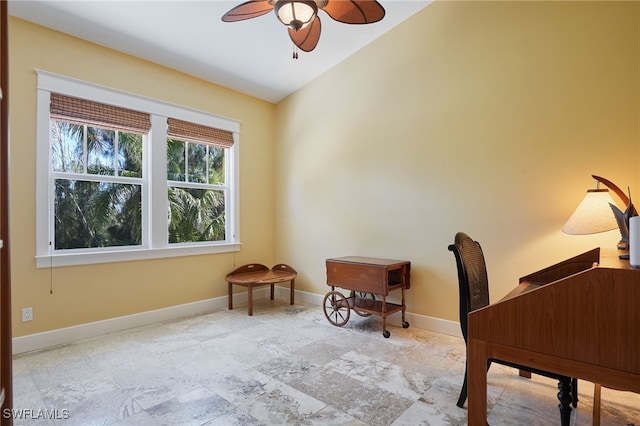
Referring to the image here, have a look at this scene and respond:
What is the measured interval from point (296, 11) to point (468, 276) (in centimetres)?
181

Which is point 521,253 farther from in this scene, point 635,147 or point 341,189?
point 341,189

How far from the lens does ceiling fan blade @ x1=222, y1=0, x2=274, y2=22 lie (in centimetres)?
205

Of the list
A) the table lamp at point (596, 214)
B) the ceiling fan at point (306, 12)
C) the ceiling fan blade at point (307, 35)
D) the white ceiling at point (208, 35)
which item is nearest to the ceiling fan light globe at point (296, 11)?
the ceiling fan at point (306, 12)

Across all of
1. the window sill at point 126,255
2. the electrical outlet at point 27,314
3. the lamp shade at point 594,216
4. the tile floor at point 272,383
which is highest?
the lamp shade at point 594,216

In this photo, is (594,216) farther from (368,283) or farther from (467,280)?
(368,283)

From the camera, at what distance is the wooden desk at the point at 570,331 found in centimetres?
108

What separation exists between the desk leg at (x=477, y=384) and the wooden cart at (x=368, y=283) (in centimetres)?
174

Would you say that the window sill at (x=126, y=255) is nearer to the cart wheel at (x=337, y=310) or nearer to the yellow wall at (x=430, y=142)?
the yellow wall at (x=430, y=142)

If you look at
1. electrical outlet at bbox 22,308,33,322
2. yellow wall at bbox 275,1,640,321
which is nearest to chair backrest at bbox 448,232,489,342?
yellow wall at bbox 275,1,640,321

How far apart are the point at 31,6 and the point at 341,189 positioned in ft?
11.0

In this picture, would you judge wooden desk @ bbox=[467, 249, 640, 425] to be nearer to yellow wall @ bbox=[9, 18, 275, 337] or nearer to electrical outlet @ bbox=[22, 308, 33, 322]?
yellow wall @ bbox=[9, 18, 275, 337]

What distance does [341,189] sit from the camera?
418 cm

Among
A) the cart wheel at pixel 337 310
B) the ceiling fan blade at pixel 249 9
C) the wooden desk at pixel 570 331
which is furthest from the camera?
the cart wheel at pixel 337 310

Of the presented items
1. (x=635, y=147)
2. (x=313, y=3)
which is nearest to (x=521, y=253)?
(x=635, y=147)
